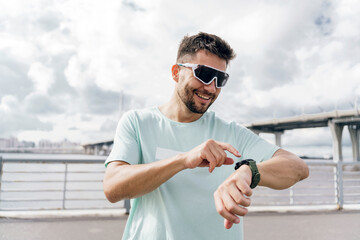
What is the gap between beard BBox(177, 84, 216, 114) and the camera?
4.60 feet

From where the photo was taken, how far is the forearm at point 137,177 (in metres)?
1.03

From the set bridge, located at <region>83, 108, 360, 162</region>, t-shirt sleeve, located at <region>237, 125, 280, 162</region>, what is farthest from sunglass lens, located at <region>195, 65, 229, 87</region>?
bridge, located at <region>83, 108, 360, 162</region>

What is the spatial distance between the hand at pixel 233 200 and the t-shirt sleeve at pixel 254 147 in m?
0.50

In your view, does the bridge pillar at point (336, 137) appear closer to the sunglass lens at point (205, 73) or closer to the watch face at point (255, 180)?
the sunglass lens at point (205, 73)

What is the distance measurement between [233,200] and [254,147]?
64cm

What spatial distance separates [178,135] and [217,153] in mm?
412

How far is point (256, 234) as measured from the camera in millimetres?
4219

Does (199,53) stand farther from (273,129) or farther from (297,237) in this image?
(273,129)

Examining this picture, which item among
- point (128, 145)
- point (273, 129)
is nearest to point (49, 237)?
point (128, 145)

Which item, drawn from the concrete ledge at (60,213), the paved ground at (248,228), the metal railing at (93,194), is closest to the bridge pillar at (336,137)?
the metal railing at (93,194)

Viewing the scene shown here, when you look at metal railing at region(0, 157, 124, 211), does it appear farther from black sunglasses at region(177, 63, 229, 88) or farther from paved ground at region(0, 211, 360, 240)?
black sunglasses at region(177, 63, 229, 88)

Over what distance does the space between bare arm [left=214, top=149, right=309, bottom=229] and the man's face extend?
0.43 metres

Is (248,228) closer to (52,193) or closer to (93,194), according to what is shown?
(93,194)

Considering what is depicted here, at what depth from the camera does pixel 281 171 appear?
1216 mm
